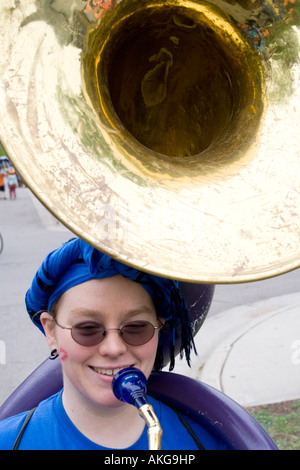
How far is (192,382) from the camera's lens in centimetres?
145

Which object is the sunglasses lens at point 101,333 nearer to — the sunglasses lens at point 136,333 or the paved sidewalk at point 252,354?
the sunglasses lens at point 136,333

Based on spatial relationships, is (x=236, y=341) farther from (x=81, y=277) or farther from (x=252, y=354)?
(x=81, y=277)

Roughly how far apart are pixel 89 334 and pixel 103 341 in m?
0.04

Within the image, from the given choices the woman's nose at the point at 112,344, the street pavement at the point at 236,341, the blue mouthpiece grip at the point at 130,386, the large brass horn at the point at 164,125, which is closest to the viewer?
the large brass horn at the point at 164,125

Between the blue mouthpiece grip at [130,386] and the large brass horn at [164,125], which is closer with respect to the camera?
the large brass horn at [164,125]

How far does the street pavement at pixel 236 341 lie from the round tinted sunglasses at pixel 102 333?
90.7 inches

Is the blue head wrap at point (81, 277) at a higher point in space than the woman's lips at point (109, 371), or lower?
higher

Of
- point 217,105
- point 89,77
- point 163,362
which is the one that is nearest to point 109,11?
point 89,77

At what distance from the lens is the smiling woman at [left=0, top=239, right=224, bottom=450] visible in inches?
44.8

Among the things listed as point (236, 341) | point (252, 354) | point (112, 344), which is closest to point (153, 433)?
point (112, 344)

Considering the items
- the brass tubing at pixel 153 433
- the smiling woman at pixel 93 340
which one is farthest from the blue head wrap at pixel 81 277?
the brass tubing at pixel 153 433

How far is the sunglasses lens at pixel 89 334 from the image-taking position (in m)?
1.13

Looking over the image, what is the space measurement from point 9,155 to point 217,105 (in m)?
0.76

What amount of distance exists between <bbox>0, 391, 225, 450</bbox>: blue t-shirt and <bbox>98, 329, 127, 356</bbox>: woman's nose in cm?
23
